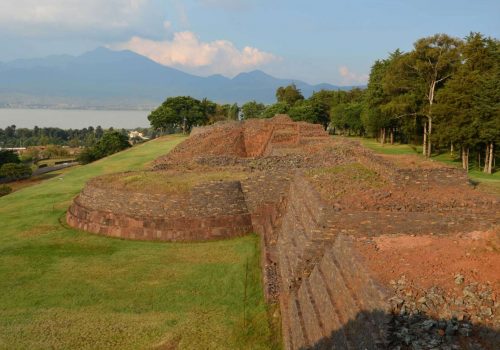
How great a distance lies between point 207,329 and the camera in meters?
9.70

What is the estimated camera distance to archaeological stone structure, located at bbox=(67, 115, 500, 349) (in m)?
6.38

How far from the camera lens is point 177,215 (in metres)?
16.1

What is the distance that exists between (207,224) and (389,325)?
34.0 ft

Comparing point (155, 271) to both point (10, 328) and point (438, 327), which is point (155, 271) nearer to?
point (10, 328)

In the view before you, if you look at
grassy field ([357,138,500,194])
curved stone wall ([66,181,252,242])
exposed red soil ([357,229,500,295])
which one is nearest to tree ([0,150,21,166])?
curved stone wall ([66,181,252,242])

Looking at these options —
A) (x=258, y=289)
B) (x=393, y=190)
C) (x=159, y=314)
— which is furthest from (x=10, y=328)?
(x=393, y=190)

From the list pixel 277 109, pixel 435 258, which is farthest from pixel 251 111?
pixel 435 258

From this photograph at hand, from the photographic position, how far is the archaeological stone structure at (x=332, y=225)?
251 inches

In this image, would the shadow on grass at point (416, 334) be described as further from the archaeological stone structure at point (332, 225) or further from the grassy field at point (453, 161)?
the grassy field at point (453, 161)

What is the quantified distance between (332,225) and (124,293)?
597cm

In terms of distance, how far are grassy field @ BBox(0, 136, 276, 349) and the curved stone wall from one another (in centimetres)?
51

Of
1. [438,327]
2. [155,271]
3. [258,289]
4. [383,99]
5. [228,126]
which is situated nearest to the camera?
[438,327]

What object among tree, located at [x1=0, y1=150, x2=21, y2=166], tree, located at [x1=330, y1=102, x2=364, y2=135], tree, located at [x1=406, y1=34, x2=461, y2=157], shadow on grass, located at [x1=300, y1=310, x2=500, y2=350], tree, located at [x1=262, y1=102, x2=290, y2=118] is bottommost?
tree, located at [x1=0, y1=150, x2=21, y2=166]

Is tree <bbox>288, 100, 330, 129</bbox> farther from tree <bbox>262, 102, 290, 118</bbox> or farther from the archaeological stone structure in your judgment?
the archaeological stone structure
